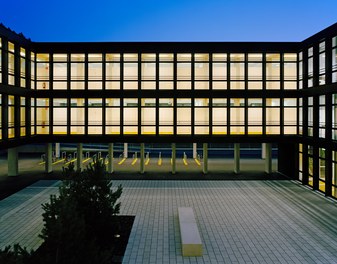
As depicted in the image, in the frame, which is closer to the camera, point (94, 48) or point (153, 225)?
point (153, 225)

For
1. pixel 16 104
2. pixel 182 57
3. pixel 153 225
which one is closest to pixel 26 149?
pixel 16 104

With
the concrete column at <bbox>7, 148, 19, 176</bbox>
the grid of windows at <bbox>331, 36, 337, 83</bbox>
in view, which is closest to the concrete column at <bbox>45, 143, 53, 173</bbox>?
the concrete column at <bbox>7, 148, 19, 176</bbox>

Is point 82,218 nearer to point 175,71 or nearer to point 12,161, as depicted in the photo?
point 175,71

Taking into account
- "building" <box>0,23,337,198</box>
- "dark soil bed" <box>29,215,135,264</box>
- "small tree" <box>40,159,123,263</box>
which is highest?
"building" <box>0,23,337,198</box>

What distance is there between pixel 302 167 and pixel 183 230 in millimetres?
14713

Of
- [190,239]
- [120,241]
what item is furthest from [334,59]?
[120,241]

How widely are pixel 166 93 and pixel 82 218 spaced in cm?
1687

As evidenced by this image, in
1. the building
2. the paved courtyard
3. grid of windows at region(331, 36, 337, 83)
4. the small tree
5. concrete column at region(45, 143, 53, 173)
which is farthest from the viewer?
concrete column at region(45, 143, 53, 173)

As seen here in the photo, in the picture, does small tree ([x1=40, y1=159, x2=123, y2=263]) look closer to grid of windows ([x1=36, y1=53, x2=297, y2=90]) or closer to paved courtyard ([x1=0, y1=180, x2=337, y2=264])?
paved courtyard ([x1=0, y1=180, x2=337, y2=264])

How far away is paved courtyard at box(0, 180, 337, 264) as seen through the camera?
38.3ft

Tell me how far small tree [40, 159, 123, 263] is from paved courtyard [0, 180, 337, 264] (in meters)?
1.58

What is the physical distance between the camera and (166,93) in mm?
24766

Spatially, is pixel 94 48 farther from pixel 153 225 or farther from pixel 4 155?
pixel 4 155

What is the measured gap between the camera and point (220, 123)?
82.2 feet
